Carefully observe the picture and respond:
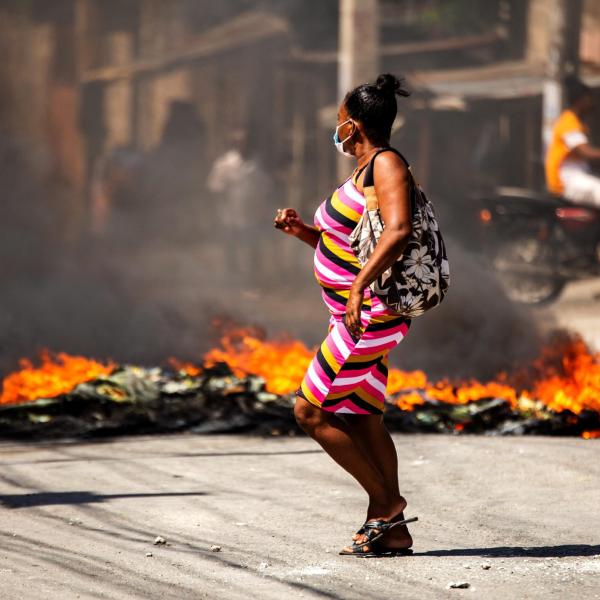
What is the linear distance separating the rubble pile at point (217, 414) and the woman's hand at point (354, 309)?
2959 millimetres

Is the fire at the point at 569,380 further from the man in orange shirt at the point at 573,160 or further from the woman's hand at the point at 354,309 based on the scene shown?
the man in orange shirt at the point at 573,160

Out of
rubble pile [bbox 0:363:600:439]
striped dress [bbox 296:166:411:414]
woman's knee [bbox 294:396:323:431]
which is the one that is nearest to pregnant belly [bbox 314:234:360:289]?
striped dress [bbox 296:166:411:414]

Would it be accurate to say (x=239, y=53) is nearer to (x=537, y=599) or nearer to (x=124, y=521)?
(x=124, y=521)

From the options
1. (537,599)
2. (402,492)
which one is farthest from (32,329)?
(537,599)

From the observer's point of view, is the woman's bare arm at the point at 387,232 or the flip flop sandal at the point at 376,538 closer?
the woman's bare arm at the point at 387,232

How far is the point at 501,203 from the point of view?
1333 centimetres

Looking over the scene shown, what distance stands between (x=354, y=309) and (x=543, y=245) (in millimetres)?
8728

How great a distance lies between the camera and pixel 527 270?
42.9ft

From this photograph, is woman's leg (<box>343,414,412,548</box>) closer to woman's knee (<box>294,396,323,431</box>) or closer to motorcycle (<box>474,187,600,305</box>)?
woman's knee (<box>294,396,323,431</box>)

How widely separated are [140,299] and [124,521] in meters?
8.99

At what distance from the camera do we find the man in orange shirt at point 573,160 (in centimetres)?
1284

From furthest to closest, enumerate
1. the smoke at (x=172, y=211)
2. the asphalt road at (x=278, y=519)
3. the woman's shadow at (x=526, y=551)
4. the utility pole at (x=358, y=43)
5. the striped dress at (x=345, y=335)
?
the utility pole at (x=358, y=43) → the smoke at (x=172, y=211) → the woman's shadow at (x=526, y=551) → the striped dress at (x=345, y=335) → the asphalt road at (x=278, y=519)

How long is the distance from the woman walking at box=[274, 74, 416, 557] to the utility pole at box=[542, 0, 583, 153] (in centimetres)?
1078

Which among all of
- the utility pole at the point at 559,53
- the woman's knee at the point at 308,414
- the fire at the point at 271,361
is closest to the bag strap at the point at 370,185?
the woman's knee at the point at 308,414
